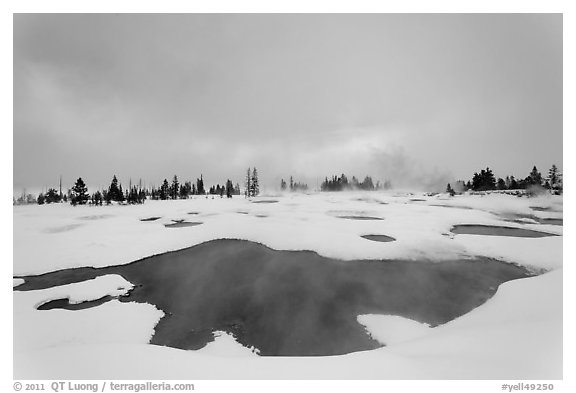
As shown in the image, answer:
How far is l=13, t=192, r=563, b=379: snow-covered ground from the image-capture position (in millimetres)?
3032

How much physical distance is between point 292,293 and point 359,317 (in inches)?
69.9

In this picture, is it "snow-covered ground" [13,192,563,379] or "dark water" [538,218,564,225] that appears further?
"dark water" [538,218,564,225]

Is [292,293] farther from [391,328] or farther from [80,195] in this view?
[80,195]

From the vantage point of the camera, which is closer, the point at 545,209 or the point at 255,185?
the point at 545,209

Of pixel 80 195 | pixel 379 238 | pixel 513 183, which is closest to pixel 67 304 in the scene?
pixel 80 195

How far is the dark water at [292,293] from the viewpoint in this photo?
416 centimetres

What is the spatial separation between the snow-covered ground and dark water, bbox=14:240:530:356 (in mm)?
320

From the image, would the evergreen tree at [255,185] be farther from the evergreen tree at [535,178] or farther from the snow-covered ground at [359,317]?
the evergreen tree at [535,178]

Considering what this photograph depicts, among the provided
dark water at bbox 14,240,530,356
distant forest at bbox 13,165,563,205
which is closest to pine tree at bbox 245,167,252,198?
distant forest at bbox 13,165,563,205

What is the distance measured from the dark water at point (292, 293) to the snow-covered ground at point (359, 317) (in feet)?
1.05

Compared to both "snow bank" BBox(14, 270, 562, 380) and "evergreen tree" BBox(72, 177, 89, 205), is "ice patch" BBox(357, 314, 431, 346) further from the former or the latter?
"evergreen tree" BBox(72, 177, 89, 205)

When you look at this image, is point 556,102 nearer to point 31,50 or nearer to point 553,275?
point 553,275

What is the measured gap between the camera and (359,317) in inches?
178

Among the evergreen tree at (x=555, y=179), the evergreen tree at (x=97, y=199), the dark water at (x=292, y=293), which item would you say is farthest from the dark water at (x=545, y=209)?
the evergreen tree at (x=97, y=199)
